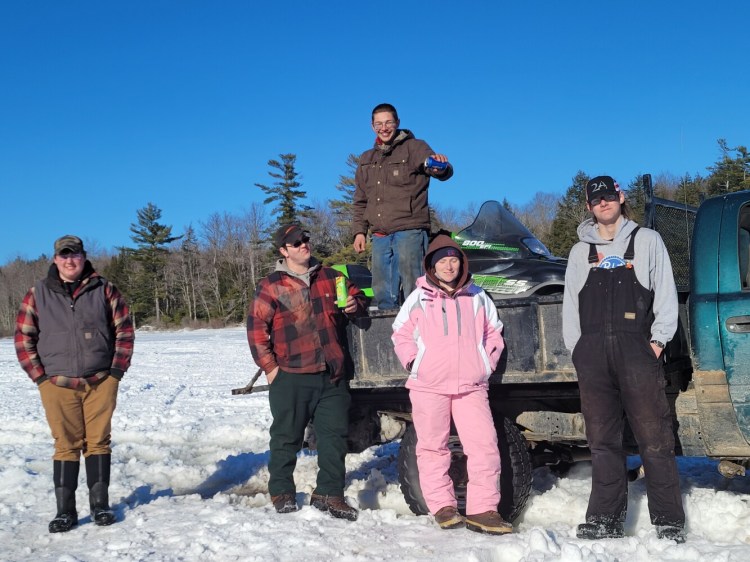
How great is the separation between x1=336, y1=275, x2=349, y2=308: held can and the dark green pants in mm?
472

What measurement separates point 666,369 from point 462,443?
1.22 m

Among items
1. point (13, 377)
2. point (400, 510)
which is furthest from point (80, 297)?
point (13, 377)

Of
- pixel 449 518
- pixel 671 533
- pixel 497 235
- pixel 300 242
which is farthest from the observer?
pixel 497 235

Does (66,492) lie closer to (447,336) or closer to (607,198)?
(447,336)

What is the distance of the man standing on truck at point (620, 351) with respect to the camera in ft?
11.9

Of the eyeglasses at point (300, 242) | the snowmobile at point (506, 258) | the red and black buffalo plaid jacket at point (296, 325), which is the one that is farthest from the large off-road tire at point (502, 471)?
the snowmobile at point (506, 258)

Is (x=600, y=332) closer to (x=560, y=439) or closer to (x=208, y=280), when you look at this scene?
(x=560, y=439)

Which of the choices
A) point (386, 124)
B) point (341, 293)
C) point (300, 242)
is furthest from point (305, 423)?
point (386, 124)

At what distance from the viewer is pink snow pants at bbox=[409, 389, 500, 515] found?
13.2ft

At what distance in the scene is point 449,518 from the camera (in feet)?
13.2

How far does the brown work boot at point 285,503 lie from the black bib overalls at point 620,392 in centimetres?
180

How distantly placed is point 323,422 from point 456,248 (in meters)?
1.43

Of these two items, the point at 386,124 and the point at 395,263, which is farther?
the point at 395,263

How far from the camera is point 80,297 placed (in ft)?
14.8
